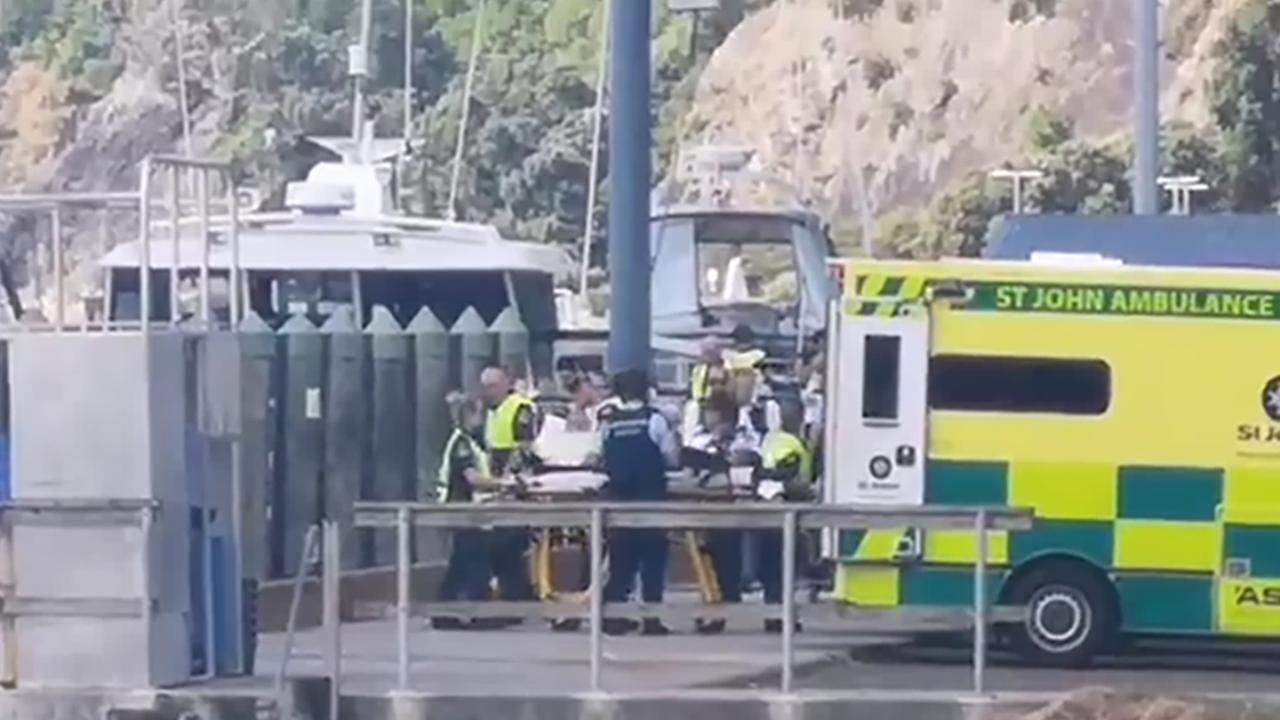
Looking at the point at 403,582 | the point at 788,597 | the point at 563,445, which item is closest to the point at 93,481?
the point at 403,582

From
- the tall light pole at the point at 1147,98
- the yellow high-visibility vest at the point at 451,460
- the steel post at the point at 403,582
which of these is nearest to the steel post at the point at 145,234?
the steel post at the point at 403,582

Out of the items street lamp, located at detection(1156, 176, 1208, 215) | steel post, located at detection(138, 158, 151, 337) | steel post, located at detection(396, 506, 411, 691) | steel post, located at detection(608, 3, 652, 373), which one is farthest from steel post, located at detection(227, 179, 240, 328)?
street lamp, located at detection(1156, 176, 1208, 215)

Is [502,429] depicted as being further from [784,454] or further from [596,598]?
[596,598]

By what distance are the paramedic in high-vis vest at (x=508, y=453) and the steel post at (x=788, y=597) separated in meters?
3.81

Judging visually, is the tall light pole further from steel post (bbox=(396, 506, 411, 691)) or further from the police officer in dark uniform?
steel post (bbox=(396, 506, 411, 691))

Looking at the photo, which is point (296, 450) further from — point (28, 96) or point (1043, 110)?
point (28, 96)

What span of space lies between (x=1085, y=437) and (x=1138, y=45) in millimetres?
8972

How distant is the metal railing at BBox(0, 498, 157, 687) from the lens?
14.3m

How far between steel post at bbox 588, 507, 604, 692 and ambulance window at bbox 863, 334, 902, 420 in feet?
8.41

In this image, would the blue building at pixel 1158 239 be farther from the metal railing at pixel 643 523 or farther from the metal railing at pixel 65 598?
the metal railing at pixel 65 598

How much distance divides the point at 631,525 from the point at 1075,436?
2989 mm

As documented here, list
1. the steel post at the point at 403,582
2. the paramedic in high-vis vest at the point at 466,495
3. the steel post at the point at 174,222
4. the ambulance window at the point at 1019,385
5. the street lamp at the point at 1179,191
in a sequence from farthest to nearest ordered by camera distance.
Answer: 1. the street lamp at the point at 1179,191
2. the paramedic in high-vis vest at the point at 466,495
3. the ambulance window at the point at 1019,385
4. the steel post at the point at 174,222
5. the steel post at the point at 403,582

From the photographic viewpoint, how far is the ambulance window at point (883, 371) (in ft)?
55.0

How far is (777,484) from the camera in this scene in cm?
1828
